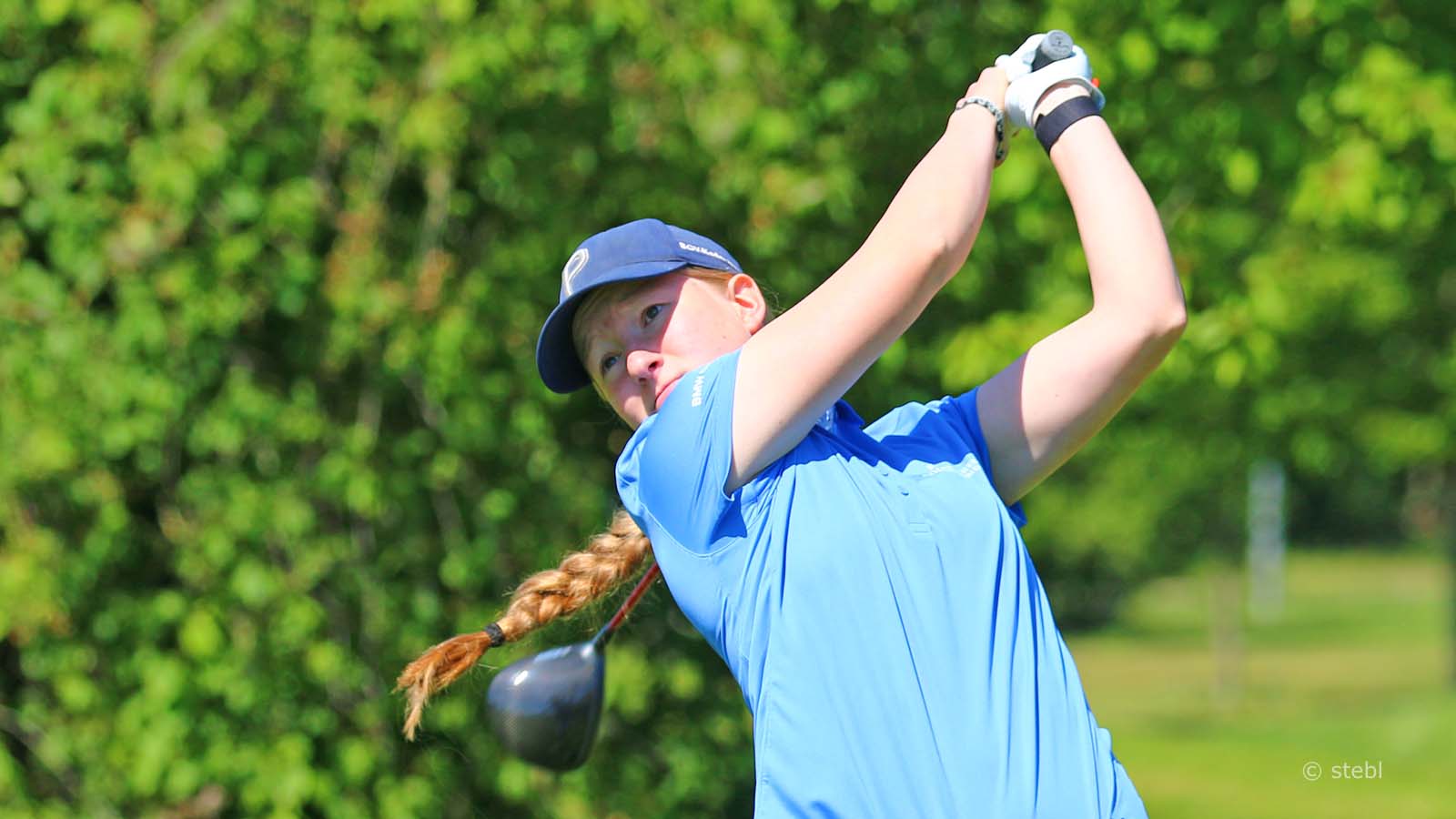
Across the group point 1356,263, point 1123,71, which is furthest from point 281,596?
point 1356,263

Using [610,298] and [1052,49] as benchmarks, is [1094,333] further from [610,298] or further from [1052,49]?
[610,298]

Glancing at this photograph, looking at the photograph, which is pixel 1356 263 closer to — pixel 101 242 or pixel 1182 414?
pixel 1182 414

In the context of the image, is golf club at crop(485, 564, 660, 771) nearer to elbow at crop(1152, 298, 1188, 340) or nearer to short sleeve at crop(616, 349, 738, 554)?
short sleeve at crop(616, 349, 738, 554)

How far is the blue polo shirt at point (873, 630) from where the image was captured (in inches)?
72.4

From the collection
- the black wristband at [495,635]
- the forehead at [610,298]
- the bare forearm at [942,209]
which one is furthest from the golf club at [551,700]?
the bare forearm at [942,209]

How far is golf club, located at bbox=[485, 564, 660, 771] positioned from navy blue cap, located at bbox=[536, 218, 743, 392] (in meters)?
0.44

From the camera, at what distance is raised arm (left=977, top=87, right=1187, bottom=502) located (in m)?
1.99

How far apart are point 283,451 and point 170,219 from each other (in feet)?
2.31

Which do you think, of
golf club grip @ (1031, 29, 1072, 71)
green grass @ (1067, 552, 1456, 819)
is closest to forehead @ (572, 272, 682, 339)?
golf club grip @ (1031, 29, 1072, 71)

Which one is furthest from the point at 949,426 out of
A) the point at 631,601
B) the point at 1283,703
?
the point at 1283,703

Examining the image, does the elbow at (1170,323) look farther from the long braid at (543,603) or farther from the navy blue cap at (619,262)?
the long braid at (543,603)

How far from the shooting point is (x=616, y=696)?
16.1ft

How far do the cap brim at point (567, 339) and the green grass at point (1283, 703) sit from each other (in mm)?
9654

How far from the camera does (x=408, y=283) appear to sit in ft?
15.3
